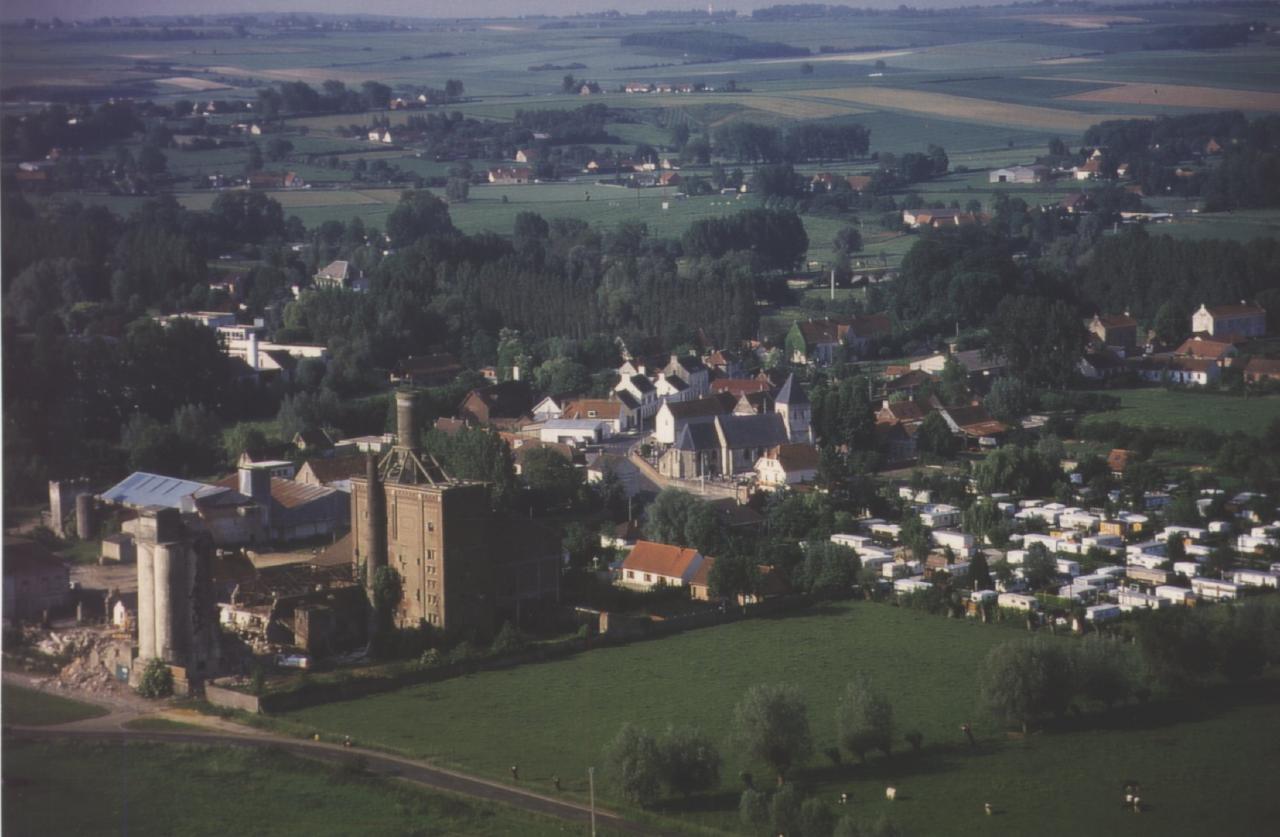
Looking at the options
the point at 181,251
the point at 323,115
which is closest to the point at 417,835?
the point at 181,251

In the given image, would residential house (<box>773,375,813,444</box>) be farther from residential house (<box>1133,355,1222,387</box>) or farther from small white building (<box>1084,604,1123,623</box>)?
small white building (<box>1084,604,1123,623</box>)

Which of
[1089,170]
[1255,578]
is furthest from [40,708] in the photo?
[1089,170]

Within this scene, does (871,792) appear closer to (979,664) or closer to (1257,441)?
(979,664)

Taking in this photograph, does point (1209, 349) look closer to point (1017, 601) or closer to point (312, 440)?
point (1017, 601)

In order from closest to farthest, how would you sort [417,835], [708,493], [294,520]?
1. [417,835]
2. [294,520]
3. [708,493]

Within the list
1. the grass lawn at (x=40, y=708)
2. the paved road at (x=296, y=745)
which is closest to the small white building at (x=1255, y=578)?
the paved road at (x=296, y=745)

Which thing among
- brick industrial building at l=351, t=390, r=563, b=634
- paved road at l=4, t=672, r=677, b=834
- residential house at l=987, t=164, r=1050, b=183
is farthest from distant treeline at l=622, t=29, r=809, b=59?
paved road at l=4, t=672, r=677, b=834
